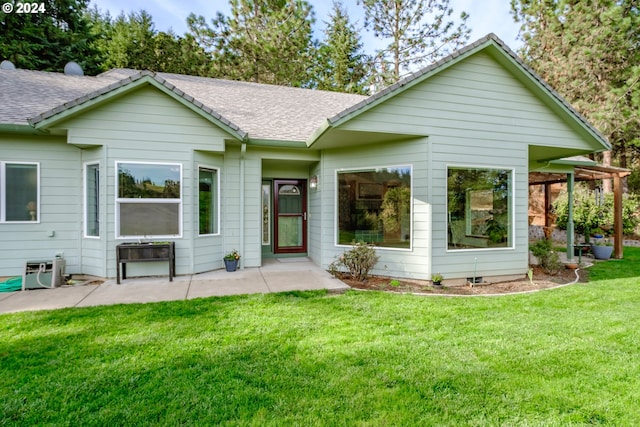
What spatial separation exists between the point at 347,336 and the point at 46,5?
20.6 metres

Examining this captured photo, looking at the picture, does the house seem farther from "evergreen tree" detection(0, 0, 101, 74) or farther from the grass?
"evergreen tree" detection(0, 0, 101, 74)

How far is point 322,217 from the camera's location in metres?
6.93

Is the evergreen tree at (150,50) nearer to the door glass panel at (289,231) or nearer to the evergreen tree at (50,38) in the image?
the evergreen tree at (50,38)

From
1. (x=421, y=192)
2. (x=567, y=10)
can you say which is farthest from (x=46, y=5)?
(x=567, y=10)

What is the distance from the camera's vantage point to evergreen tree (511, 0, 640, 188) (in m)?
12.9

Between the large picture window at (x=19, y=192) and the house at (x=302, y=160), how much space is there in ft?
0.06

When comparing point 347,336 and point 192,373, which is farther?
point 347,336

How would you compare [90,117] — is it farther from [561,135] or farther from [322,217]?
[561,135]

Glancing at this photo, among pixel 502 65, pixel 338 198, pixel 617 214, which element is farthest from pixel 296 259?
pixel 617 214

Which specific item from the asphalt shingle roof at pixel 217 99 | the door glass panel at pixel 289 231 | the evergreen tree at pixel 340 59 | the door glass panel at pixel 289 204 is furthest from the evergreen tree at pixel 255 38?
the door glass panel at pixel 289 231

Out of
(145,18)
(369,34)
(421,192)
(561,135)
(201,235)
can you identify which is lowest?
(201,235)

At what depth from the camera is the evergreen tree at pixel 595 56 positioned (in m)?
12.9

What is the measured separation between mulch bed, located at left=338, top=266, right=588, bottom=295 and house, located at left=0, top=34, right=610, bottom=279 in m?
0.24

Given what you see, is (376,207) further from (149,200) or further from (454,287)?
(149,200)
